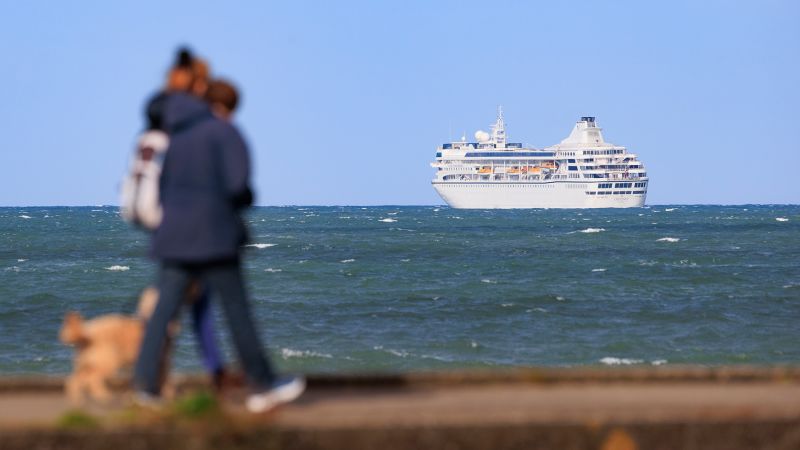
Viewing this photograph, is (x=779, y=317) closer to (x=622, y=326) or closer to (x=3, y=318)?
(x=622, y=326)

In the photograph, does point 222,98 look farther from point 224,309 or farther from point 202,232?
point 224,309

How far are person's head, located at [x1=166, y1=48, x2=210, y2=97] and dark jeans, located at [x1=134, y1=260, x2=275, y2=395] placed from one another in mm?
665

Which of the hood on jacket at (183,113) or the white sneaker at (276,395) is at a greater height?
the hood on jacket at (183,113)

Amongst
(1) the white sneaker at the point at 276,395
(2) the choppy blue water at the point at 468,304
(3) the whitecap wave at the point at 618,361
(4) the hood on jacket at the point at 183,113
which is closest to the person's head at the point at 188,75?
(4) the hood on jacket at the point at 183,113

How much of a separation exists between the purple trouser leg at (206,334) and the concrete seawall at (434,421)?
0.47ft

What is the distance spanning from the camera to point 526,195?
11931cm

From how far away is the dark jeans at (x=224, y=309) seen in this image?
466 centimetres

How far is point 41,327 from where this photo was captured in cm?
1973

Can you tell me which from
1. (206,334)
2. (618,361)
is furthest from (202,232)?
(618,361)

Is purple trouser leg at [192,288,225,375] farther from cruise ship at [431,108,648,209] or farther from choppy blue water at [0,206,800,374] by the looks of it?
cruise ship at [431,108,648,209]

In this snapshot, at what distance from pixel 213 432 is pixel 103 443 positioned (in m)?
0.31

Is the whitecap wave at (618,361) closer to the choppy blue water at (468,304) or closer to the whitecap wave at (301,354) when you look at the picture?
the choppy blue water at (468,304)

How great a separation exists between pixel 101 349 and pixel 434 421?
1544 mm

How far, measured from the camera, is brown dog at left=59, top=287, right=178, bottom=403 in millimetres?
4836
